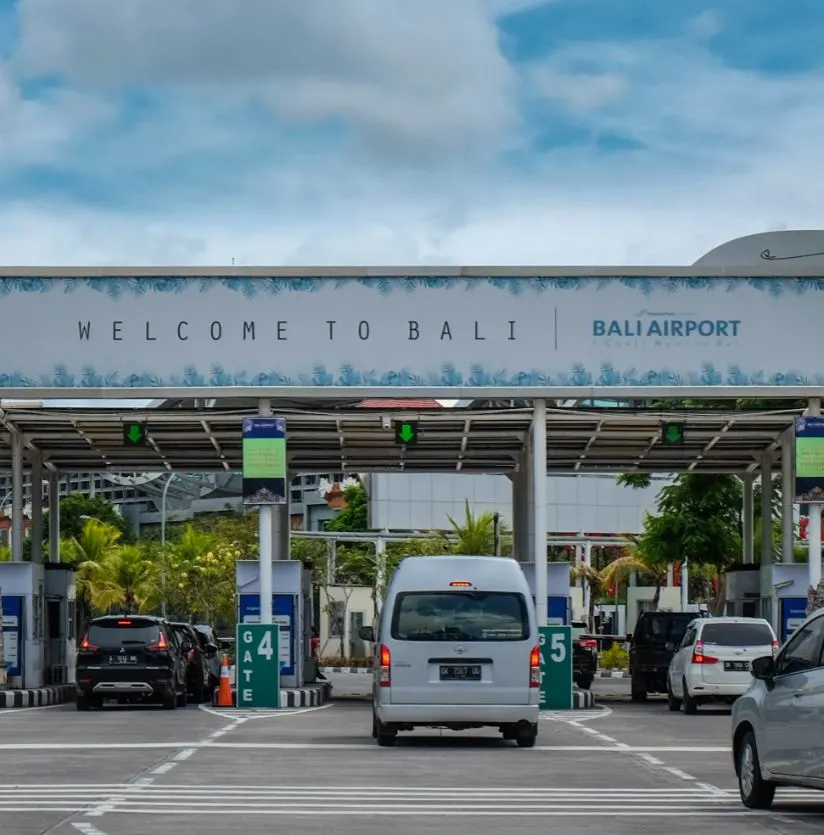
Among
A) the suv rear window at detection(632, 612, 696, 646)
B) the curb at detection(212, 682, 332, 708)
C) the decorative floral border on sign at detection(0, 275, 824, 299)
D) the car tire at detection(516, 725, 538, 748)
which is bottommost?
the curb at detection(212, 682, 332, 708)

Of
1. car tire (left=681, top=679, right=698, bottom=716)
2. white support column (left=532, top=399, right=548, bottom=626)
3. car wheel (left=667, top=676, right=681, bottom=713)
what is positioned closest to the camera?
car tire (left=681, top=679, right=698, bottom=716)

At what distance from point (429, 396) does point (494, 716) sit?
11.0 meters

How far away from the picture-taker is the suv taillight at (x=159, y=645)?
1187 inches

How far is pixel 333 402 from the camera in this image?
108 feet

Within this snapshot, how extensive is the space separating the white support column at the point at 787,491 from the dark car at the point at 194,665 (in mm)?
10865

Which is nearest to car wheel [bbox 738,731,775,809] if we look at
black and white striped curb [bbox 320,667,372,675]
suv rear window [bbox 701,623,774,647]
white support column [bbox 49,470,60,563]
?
suv rear window [bbox 701,623,774,647]

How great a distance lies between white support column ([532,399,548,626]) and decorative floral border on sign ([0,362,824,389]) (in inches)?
29.3

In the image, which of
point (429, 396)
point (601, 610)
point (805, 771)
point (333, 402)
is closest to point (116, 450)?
point (333, 402)

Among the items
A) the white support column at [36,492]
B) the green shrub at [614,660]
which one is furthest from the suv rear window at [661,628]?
the green shrub at [614,660]

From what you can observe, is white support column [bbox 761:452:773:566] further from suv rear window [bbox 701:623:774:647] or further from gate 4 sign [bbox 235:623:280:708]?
gate 4 sign [bbox 235:623:280:708]

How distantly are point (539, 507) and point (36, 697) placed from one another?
9.77 meters

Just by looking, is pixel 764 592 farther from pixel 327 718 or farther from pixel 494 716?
pixel 494 716

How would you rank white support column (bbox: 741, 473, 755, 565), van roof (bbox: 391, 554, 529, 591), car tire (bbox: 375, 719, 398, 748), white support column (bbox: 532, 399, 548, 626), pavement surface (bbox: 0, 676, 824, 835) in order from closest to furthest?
pavement surface (bbox: 0, 676, 824, 835) → car tire (bbox: 375, 719, 398, 748) → van roof (bbox: 391, 554, 529, 591) → white support column (bbox: 532, 399, 548, 626) → white support column (bbox: 741, 473, 755, 565)

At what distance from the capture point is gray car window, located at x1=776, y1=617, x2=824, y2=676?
41.9 feet
